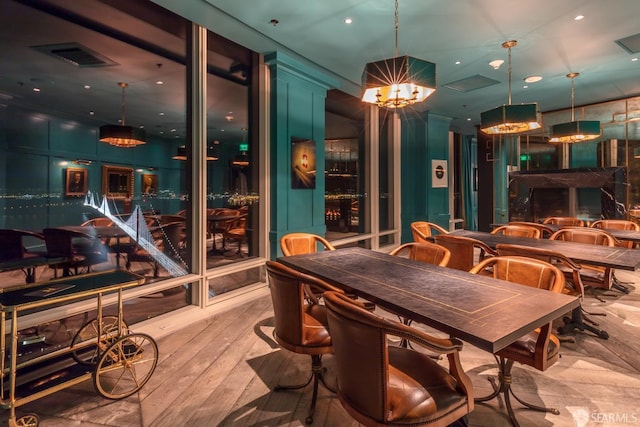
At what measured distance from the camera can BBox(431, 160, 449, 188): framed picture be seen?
7707mm

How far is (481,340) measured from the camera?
1.37 meters

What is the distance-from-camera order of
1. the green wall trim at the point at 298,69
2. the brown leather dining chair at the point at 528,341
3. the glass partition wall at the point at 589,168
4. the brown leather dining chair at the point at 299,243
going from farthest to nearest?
the glass partition wall at the point at 589,168
the green wall trim at the point at 298,69
the brown leather dining chair at the point at 299,243
the brown leather dining chair at the point at 528,341

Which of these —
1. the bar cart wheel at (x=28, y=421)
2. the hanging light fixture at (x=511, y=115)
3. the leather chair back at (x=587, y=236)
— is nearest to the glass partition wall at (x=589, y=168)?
the leather chair back at (x=587, y=236)

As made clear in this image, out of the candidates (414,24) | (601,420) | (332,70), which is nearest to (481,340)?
(601,420)

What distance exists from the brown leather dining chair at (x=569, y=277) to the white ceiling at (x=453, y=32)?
246 cm

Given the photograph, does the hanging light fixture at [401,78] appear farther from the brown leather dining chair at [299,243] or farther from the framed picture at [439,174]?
the framed picture at [439,174]

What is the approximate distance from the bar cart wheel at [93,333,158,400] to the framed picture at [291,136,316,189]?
2811 millimetres

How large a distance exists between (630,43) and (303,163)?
14.6 ft

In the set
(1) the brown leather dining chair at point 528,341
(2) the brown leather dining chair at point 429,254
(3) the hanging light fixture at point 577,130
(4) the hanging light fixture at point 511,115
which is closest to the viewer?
(1) the brown leather dining chair at point 528,341

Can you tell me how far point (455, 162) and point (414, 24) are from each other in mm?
7489

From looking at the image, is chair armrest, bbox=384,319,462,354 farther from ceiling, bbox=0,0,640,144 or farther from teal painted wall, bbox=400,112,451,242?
teal painted wall, bbox=400,112,451,242

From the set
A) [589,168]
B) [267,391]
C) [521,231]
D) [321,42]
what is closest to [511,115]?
[521,231]

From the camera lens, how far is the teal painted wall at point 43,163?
95.4 inches

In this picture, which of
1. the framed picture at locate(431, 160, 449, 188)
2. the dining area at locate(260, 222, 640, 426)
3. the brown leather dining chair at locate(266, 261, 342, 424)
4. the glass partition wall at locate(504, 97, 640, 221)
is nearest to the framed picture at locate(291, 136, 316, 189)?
the dining area at locate(260, 222, 640, 426)
